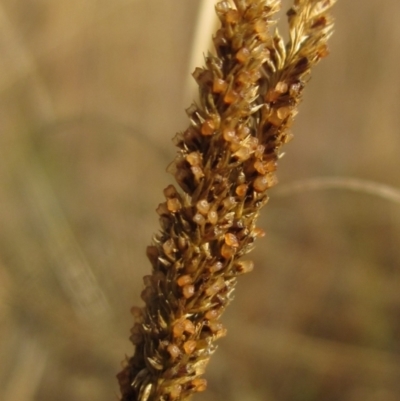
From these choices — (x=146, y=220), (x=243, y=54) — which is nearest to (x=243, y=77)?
Result: (x=243, y=54)

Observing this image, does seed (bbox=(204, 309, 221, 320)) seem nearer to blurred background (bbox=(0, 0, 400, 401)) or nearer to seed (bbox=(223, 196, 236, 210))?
seed (bbox=(223, 196, 236, 210))

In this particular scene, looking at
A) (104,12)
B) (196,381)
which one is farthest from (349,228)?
(196,381)

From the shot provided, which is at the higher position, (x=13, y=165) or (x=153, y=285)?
(x=13, y=165)

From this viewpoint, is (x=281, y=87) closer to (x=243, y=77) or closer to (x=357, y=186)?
(x=243, y=77)

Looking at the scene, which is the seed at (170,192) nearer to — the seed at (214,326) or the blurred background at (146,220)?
the seed at (214,326)

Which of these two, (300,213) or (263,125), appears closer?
(263,125)

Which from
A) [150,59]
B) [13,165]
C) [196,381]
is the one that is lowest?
[196,381]

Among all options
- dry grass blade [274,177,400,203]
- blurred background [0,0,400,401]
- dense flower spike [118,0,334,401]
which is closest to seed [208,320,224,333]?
dense flower spike [118,0,334,401]

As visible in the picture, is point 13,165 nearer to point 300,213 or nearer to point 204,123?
point 300,213
